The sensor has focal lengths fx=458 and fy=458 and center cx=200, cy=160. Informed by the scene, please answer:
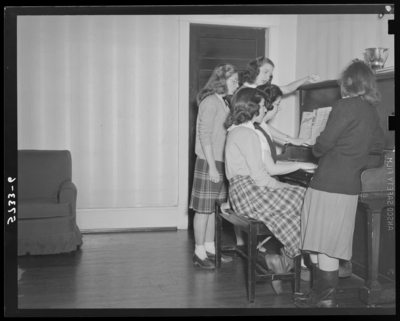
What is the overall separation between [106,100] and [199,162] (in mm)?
1704

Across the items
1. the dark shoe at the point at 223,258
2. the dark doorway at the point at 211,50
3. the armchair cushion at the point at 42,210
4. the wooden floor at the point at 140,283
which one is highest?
the dark doorway at the point at 211,50

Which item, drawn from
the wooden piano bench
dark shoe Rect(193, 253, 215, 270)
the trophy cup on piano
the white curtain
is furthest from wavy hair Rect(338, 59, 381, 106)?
the white curtain

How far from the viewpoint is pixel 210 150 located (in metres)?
3.47

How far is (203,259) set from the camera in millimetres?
3557

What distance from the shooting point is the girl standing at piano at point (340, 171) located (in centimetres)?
258

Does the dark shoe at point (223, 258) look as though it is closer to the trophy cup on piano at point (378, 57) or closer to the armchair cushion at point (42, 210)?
the armchair cushion at point (42, 210)

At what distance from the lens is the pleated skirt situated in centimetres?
262

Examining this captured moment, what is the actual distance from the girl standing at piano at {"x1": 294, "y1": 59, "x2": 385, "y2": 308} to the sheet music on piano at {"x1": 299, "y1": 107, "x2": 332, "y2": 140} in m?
1.02

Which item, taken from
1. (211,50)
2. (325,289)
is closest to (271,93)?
(325,289)

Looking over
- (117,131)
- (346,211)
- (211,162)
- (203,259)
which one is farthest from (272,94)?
(117,131)

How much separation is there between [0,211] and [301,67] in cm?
333

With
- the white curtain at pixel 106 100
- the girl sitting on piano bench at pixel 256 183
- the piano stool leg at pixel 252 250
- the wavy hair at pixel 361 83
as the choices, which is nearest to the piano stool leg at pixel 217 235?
the girl sitting on piano bench at pixel 256 183

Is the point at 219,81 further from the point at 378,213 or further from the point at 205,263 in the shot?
the point at 378,213

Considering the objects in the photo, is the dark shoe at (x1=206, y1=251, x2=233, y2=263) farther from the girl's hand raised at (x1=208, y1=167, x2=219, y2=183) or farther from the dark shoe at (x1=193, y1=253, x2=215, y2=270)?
the girl's hand raised at (x1=208, y1=167, x2=219, y2=183)
